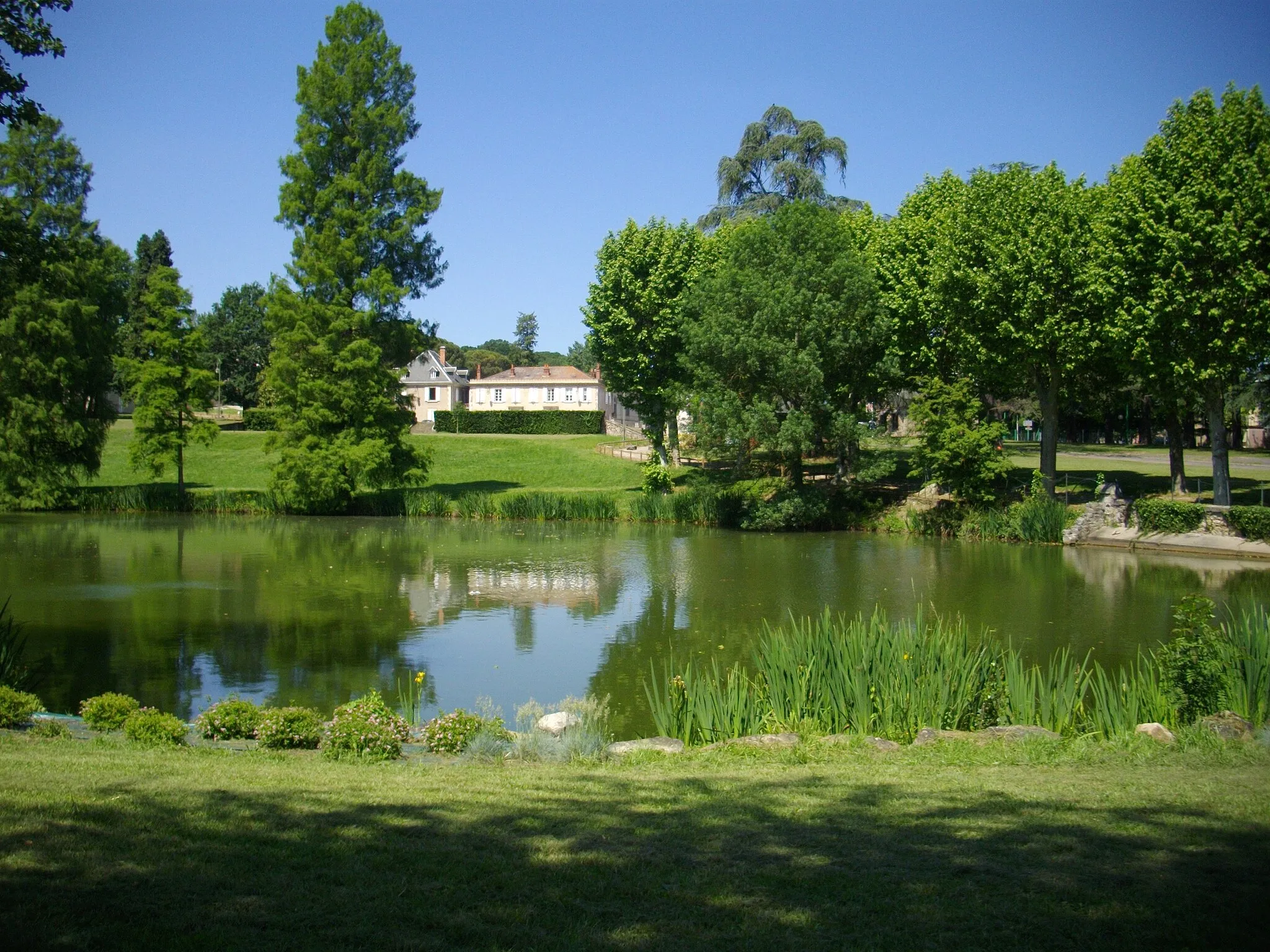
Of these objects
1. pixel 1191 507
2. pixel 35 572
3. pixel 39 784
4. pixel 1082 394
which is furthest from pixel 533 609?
pixel 1082 394

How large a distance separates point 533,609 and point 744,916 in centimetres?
1571

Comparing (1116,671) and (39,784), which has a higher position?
(39,784)

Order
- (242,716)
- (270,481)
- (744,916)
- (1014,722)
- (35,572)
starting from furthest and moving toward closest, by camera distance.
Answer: (270,481), (35,572), (1014,722), (242,716), (744,916)

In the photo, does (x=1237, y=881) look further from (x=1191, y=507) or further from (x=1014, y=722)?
(x=1191, y=507)

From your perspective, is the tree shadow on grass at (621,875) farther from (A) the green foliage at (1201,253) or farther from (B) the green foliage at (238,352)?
(B) the green foliage at (238,352)

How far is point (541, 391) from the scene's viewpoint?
3155 inches

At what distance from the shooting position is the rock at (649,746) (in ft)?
30.2

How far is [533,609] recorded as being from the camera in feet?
65.9

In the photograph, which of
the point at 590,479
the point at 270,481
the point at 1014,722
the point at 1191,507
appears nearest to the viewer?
the point at 1014,722

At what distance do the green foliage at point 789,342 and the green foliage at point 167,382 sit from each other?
20.8 m

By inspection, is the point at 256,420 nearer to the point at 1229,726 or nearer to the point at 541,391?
the point at 541,391

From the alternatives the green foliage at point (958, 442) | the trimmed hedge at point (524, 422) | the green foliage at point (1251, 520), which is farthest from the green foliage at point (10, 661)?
the trimmed hedge at point (524, 422)

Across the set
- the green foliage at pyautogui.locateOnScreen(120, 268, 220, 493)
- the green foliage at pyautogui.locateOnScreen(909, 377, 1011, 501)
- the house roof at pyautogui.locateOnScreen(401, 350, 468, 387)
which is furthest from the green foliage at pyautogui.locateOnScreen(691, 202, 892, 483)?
the house roof at pyautogui.locateOnScreen(401, 350, 468, 387)

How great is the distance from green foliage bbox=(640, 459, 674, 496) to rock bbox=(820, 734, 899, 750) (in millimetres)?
29856
